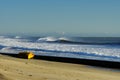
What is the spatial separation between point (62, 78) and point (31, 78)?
4.71ft

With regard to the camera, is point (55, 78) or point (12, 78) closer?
point (12, 78)

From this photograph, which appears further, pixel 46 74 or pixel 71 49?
pixel 71 49

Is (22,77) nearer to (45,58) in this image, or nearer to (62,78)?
(62,78)

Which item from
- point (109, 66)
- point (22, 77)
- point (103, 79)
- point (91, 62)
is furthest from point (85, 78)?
point (91, 62)

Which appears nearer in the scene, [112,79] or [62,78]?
[62,78]

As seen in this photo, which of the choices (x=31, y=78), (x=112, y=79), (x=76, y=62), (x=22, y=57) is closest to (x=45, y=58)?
(x=22, y=57)

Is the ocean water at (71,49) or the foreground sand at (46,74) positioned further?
the ocean water at (71,49)

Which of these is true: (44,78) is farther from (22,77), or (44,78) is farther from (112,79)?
(112,79)

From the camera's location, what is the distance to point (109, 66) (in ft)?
69.0

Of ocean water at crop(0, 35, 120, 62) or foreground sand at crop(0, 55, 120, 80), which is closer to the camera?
foreground sand at crop(0, 55, 120, 80)

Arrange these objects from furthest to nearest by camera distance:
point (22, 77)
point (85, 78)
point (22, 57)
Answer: point (22, 57) < point (85, 78) < point (22, 77)

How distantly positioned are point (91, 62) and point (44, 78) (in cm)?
1068

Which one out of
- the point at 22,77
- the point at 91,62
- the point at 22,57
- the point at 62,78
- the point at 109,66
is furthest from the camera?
the point at 22,57

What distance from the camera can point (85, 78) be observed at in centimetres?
1396
